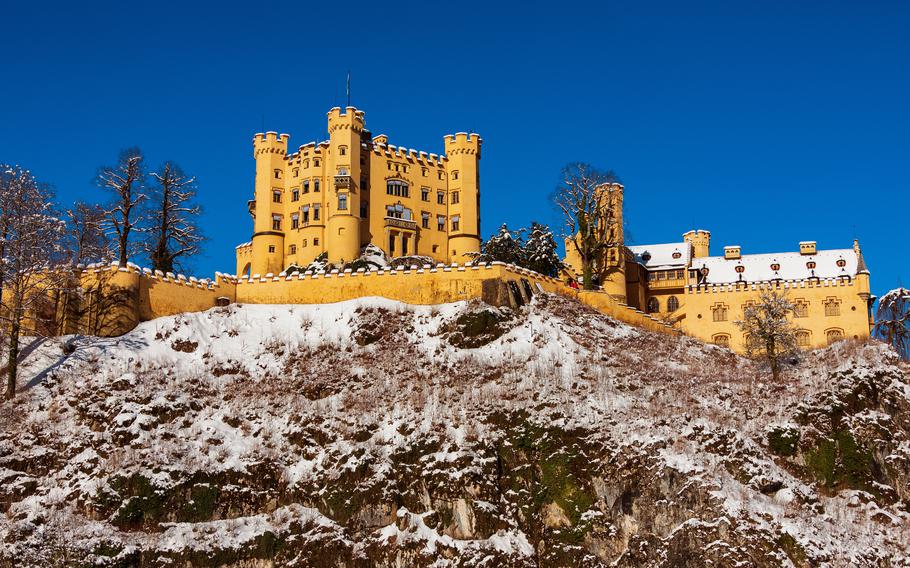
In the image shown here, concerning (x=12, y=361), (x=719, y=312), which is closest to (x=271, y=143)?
(x=12, y=361)

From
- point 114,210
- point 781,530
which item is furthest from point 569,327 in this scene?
point 114,210

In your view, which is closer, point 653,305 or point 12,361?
point 12,361

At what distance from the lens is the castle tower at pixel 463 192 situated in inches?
3521

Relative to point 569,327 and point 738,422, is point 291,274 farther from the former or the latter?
point 738,422

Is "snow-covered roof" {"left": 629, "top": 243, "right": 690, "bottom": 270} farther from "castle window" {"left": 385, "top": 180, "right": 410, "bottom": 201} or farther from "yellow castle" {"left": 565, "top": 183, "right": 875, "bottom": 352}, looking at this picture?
"castle window" {"left": 385, "top": 180, "right": 410, "bottom": 201}

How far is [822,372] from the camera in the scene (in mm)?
61406

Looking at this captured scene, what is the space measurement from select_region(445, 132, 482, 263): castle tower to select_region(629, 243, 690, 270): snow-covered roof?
49.4 feet

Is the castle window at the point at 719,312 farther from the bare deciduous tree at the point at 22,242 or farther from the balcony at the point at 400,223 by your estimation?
the bare deciduous tree at the point at 22,242

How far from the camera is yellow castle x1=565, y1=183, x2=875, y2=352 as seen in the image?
82438mm

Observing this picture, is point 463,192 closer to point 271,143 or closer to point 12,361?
point 271,143

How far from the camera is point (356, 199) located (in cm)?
8556

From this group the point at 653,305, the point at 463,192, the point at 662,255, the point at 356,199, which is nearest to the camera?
the point at 356,199

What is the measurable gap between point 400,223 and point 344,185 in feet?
19.3

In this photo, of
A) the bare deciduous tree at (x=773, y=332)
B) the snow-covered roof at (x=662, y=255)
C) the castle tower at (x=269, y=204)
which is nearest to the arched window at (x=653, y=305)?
the snow-covered roof at (x=662, y=255)
